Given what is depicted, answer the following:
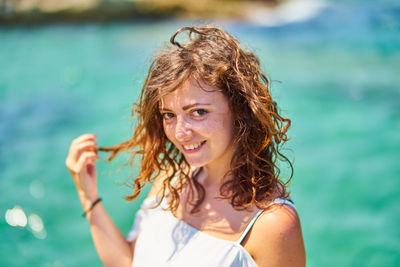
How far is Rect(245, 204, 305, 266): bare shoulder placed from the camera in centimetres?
167

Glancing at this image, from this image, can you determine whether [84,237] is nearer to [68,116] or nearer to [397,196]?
[68,116]

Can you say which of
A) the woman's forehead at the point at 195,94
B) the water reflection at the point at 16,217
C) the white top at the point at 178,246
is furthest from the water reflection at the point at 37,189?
the woman's forehead at the point at 195,94

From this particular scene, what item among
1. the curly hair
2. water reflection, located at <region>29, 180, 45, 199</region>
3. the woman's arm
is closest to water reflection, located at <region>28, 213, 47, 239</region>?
water reflection, located at <region>29, 180, 45, 199</region>

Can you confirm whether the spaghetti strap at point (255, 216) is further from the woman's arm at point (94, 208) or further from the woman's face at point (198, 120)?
the woman's arm at point (94, 208)

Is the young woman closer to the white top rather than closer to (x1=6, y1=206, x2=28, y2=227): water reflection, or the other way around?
the white top

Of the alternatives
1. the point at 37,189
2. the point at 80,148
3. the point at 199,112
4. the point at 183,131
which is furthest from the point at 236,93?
the point at 37,189

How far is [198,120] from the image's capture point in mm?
1754

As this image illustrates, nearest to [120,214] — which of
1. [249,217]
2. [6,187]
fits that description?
[6,187]

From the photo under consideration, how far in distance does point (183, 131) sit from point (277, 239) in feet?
2.06

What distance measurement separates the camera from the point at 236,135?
186 cm

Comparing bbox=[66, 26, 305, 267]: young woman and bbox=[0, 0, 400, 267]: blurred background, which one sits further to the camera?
bbox=[0, 0, 400, 267]: blurred background

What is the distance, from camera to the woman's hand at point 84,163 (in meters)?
2.15

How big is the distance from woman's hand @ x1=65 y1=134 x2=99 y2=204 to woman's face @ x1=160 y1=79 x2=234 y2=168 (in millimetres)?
562

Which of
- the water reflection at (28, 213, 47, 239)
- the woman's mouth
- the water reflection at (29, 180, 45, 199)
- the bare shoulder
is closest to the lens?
the bare shoulder
